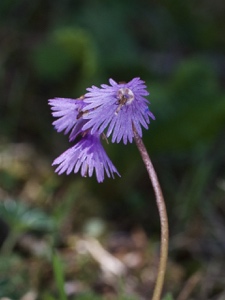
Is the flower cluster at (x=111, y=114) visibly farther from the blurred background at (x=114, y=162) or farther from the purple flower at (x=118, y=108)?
the blurred background at (x=114, y=162)

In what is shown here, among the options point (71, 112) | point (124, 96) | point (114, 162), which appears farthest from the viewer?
point (114, 162)

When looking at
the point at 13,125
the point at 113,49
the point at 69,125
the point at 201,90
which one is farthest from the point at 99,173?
the point at 113,49

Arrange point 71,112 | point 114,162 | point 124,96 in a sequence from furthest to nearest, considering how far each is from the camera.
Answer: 1. point 114,162
2. point 71,112
3. point 124,96

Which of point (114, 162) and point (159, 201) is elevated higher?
point (114, 162)

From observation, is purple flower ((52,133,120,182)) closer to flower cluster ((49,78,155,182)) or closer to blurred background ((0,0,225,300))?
flower cluster ((49,78,155,182))

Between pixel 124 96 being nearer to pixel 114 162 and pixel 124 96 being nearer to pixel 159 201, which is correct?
pixel 159 201

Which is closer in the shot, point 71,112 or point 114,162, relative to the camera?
point 71,112

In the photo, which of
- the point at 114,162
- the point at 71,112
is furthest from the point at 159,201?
the point at 114,162

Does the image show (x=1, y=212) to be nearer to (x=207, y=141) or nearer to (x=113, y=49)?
(x=207, y=141)

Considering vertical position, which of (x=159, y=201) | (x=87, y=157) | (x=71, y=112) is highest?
(x=71, y=112)
